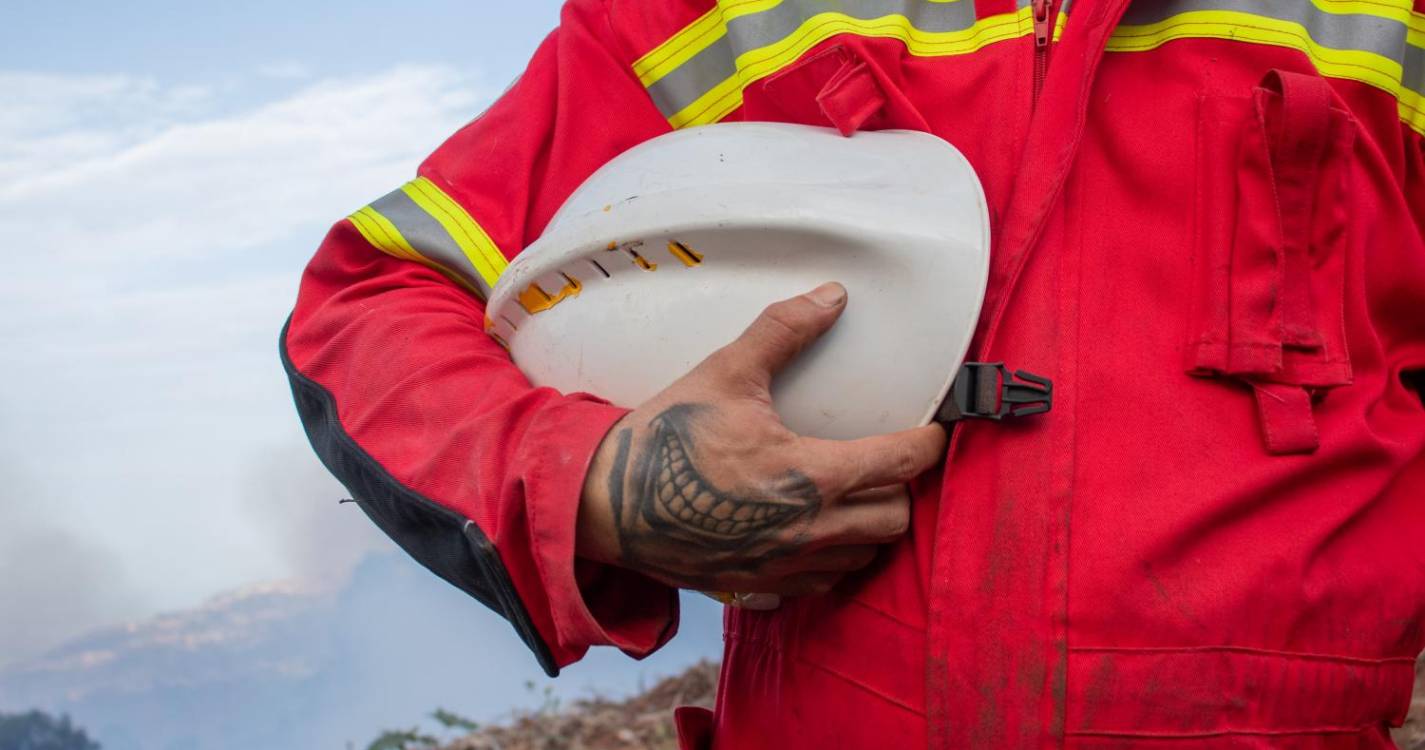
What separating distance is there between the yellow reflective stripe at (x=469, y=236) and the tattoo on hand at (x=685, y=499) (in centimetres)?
41

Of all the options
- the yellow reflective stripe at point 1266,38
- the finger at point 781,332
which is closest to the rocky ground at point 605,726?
the finger at point 781,332

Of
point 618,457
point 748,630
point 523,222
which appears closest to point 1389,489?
point 748,630

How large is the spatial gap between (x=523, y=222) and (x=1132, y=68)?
736mm

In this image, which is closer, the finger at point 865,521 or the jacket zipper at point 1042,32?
the finger at point 865,521

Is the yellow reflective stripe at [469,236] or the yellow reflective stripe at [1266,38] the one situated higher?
the yellow reflective stripe at [1266,38]

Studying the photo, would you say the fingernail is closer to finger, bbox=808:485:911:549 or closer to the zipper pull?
finger, bbox=808:485:911:549

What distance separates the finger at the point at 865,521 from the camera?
1.20 m

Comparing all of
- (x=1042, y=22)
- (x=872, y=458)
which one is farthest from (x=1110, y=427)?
(x=1042, y=22)

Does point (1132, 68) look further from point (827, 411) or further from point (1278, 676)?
point (1278, 676)

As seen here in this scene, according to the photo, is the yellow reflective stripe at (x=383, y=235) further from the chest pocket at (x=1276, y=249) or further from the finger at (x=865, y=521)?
the chest pocket at (x=1276, y=249)

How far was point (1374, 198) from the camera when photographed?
1315 mm

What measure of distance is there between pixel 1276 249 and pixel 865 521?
0.49 metres

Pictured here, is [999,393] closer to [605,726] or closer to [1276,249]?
[1276,249]

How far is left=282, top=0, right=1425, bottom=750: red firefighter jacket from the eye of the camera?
3.92 ft
